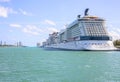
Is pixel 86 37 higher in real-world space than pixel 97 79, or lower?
higher

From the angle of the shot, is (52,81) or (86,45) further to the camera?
(86,45)

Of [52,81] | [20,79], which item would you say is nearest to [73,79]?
[52,81]

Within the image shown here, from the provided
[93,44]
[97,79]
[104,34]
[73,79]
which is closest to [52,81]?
[73,79]

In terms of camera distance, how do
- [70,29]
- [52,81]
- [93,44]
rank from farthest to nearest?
[70,29]
[93,44]
[52,81]

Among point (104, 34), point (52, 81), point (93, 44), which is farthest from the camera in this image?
point (104, 34)

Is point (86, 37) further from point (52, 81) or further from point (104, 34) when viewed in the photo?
point (52, 81)

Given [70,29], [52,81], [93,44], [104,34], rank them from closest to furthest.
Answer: [52,81] < [93,44] < [104,34] < [70,29]

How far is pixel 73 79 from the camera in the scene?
2123 cm

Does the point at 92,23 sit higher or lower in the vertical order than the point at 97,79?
higher

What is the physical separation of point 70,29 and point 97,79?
94.3m

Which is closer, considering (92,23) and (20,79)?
(20,79)

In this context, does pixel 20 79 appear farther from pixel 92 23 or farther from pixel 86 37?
A: pixel 92 23

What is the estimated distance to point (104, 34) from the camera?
293ft

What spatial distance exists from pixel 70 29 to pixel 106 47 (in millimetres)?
33492
